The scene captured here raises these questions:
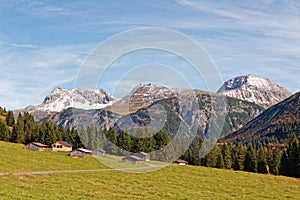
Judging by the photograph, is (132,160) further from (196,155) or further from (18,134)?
(18,134)

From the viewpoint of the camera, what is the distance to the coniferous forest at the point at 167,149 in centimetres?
10550

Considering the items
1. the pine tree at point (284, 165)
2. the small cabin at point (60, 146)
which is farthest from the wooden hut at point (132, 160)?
the pine tree at point (284, 165)

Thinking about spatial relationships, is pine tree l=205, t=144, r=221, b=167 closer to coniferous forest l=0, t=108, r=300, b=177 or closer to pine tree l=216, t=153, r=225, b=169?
coniferous forest l=0, t=108, r=300, b=177

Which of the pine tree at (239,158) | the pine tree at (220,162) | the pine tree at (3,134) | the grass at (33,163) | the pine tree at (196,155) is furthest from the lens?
A: the pine tree at (3,134)

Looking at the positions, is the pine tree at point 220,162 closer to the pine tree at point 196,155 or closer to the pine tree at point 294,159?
the pine tree at point 196,155

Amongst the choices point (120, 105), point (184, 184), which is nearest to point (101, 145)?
point (184, 184)

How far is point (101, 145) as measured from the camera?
122375 mm

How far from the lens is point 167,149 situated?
114250 mm

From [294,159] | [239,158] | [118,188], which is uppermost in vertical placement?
[294,159]

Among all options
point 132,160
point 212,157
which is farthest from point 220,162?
point 132,160

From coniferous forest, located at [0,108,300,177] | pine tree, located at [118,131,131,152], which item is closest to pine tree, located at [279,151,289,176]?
coniferous forest, located at [0,108,300,177]

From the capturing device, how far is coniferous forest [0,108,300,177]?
106m

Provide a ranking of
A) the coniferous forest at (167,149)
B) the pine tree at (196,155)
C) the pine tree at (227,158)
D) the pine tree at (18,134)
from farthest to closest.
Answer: the pine tree at (18,134), the pine tree at (196,155), the pine tree at (227,158), the coniferous forest at (167,149)

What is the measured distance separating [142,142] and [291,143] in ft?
153
